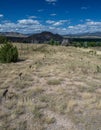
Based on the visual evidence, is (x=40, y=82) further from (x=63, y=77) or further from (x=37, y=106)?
(x=37, y=106)

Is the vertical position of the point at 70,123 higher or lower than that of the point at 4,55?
A: lower

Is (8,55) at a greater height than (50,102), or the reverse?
(8,55)

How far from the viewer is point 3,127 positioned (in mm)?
7156

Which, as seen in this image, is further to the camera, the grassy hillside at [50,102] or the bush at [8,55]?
the bush at [8,55]

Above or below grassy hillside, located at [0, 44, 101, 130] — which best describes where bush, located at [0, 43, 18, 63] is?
above

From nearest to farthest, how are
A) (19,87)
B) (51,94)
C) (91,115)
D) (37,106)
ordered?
(91,115) → (37,106) → (51,94) → (19,87)

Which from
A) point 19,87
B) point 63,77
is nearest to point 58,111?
point 19,87

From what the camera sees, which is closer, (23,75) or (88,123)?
(88,123)

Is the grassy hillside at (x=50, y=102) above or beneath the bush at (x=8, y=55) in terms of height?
beneath

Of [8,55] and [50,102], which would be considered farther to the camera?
[8,55]

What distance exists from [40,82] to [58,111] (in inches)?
174

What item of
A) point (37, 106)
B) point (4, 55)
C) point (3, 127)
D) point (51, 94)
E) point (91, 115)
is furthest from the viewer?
point (4, 55)

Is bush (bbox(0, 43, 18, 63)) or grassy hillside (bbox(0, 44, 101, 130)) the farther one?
bush (bbox(0, 43, 18, 63))

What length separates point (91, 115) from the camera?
818 cm
